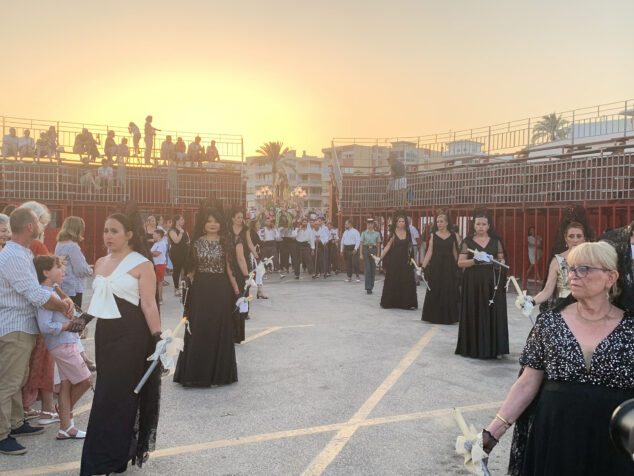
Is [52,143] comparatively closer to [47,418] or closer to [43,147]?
[43,147]

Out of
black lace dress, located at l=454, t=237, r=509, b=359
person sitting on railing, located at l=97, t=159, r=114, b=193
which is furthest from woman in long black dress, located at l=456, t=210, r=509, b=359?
person sitting on railing, located at l=97, t=159, r=114, b=193

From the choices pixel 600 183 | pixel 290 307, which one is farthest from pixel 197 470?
pixel 600 183

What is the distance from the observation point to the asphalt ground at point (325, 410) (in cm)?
439

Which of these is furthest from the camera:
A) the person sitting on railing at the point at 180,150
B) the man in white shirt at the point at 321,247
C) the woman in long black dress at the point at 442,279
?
the person sitting on railing at the point at 180,150

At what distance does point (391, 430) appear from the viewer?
505cm

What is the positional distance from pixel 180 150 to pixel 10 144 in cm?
601

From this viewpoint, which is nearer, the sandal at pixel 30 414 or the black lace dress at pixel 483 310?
the sandal at pixel 30 414

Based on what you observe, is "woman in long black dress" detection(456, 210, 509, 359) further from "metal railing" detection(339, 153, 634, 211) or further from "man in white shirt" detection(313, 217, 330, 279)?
"man in white shirt" detection(313, 217, 330, 279)

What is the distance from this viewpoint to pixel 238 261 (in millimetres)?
7805

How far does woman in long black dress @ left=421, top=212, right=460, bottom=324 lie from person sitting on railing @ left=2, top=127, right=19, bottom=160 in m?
16.0

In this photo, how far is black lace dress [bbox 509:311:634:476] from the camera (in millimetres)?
2627

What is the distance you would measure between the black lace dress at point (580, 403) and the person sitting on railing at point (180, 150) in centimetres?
2142

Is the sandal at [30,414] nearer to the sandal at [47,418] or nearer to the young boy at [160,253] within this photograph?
the sandal at [47,418]

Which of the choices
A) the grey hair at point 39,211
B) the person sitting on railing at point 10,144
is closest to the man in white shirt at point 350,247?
the person sitting on railing at point 10,144
